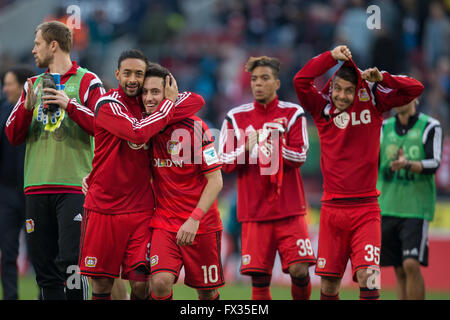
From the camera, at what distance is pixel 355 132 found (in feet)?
19.5

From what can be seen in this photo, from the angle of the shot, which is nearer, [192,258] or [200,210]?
[200,210]

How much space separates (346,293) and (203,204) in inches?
222

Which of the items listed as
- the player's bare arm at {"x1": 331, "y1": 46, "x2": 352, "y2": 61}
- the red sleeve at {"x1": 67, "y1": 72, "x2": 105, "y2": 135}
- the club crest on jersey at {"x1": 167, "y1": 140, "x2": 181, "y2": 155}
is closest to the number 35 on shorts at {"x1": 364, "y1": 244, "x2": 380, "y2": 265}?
the player's bare arm at {"x1": 331, "y1": 46, "x2": 352, "y2": 61}

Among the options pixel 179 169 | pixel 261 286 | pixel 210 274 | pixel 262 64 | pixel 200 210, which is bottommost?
pixel 261 286

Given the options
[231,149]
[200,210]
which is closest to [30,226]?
[200,210]

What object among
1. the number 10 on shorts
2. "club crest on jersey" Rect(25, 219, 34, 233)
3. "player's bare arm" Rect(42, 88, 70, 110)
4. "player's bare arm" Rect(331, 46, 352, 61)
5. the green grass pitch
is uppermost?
"player's bare arm" Rect(331, 46, 352, 61)

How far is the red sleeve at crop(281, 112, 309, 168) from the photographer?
630cm

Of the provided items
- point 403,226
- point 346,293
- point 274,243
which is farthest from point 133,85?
point 346,293

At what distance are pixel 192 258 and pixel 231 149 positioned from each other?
1.45 m

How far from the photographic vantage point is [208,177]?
5.42 metres

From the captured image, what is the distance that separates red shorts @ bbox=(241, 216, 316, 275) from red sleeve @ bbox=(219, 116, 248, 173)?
623mm

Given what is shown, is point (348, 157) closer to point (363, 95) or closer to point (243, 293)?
point (363, 95)

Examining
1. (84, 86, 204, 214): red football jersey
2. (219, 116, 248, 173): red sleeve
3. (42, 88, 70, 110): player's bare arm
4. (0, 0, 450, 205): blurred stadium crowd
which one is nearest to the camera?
(84, 86, 204, 214): red football jersey

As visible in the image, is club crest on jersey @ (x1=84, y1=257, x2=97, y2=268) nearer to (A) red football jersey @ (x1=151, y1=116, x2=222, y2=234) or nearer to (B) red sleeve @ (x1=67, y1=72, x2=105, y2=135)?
(A) red football jersey @ (x1=151, y1=116, x2=222, y2=234)
